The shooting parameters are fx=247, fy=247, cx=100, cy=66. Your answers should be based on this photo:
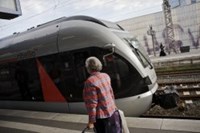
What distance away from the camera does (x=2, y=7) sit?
6.11 meters

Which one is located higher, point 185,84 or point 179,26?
point 179,26

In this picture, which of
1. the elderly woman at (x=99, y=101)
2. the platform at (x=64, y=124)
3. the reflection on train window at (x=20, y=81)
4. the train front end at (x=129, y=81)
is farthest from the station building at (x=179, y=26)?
the elderly woman at (x=99, y=101)

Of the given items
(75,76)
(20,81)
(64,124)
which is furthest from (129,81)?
(20,81)

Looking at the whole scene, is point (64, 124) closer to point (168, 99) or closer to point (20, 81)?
point (168, 99)

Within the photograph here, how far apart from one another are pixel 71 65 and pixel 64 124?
164 cm

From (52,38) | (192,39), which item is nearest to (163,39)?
(192,39)

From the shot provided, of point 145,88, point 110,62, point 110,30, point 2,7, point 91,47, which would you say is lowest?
point 145,88

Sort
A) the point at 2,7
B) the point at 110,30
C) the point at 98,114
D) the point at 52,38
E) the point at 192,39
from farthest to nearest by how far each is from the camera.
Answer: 1. the point at 192,39
2. the point at 52,38
3. the point at 110,30
4. the point at 2,7
5. the point at 98,114

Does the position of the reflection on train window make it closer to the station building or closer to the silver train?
the silver train

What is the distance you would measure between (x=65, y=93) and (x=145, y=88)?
Answer: 227 cm

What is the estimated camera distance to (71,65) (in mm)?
6789

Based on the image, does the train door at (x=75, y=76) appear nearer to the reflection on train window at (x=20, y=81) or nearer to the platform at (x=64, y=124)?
the platform at (x=64, y=124)

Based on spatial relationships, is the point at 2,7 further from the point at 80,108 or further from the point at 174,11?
the point at 174,11

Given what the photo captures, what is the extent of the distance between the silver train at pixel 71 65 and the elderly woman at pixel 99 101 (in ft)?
8.62
